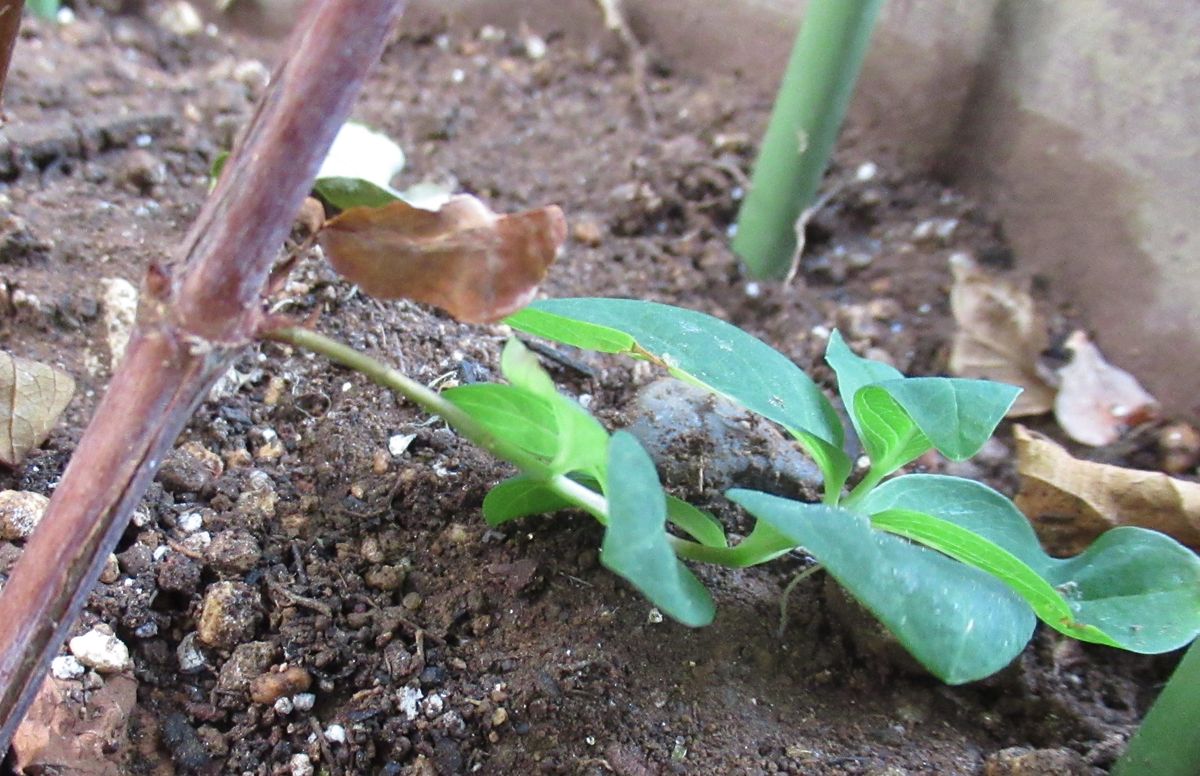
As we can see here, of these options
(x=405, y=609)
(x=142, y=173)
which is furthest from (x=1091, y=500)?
(x=142, y=173)

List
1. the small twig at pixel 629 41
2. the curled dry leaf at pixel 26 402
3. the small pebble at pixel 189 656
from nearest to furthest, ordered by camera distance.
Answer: the small pebble at pixel 189 656 < the curled dry leaf at pixel 26 402 < the small twig at pixel 629 41

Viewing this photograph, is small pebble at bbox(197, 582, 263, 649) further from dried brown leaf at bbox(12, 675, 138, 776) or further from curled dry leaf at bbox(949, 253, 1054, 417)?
curled dry leaf at bbox(949, 253, 1054, 417)

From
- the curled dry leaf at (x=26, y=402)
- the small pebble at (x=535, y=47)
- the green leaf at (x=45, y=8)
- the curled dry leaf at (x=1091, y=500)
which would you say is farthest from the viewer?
the small pebble at (x=535, y=47)

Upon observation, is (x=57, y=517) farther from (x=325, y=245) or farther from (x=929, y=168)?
(x=929, y=168)

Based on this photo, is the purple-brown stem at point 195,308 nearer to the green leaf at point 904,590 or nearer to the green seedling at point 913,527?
the green seedling at point 913,527

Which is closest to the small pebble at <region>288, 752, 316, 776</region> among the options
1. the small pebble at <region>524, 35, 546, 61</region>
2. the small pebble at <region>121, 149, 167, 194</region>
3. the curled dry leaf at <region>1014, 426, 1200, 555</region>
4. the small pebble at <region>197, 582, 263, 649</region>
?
the small pebble at <region>197, 582, 263, 649</region>

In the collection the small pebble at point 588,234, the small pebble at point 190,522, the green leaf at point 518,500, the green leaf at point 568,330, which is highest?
the green leaf at point 568,330

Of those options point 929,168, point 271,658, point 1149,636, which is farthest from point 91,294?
point 929,168

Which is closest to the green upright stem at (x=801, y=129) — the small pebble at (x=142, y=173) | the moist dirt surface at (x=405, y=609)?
the moist dirt surface at (x=405, y=609)
